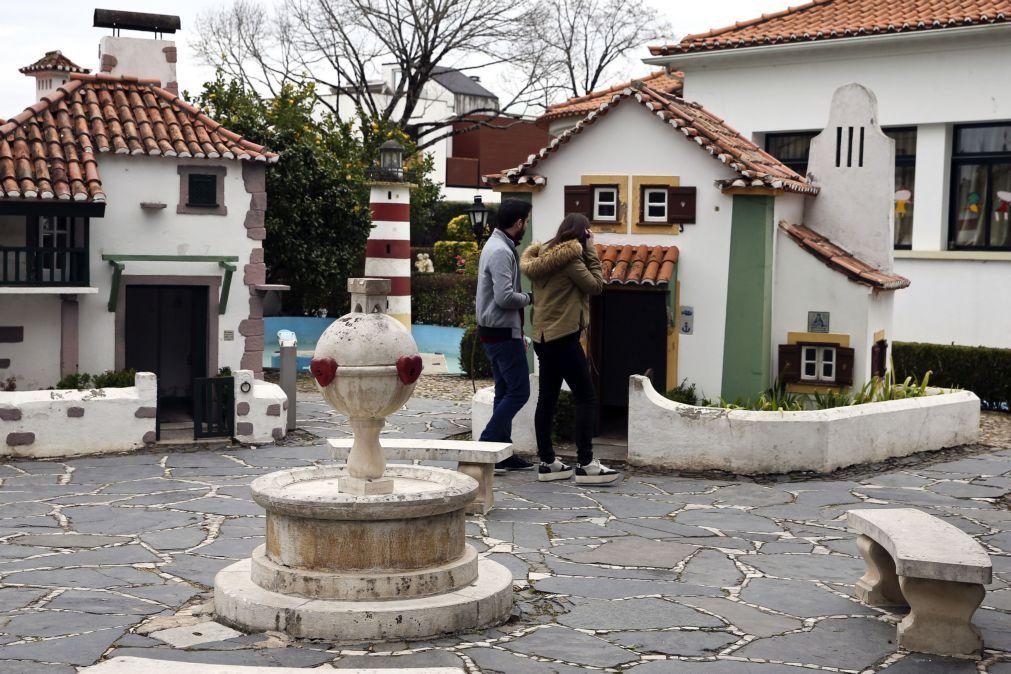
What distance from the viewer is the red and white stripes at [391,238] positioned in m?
24.2

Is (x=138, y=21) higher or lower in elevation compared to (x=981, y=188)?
higher

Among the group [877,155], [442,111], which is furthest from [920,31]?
[442,111]

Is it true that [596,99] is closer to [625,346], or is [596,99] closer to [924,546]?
[625,346]

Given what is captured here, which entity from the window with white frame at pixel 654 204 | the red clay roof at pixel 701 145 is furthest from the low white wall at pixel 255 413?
the window with white frame at pixel 654 204

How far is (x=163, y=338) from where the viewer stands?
52.9 feet

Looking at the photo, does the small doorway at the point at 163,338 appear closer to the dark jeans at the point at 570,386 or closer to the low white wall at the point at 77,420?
the low white wall at the point at 77,420

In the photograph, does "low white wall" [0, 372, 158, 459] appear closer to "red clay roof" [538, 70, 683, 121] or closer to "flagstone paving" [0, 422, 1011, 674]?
"flagstone paving" [0, 422, 1011, 674]

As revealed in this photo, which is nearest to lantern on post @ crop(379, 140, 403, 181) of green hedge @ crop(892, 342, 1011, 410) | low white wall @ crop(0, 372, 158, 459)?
green hedge @ crop(892, 342, 1011, 410)

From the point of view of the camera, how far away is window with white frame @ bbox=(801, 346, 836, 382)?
1159 cm

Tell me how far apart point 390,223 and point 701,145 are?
535 inches

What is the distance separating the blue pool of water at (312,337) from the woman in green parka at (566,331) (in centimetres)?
1216

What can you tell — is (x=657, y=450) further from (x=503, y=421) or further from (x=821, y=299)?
(x=821, y=299)

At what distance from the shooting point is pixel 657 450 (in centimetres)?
1070

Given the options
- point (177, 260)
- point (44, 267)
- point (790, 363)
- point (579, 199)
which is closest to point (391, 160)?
point (177, 260)
